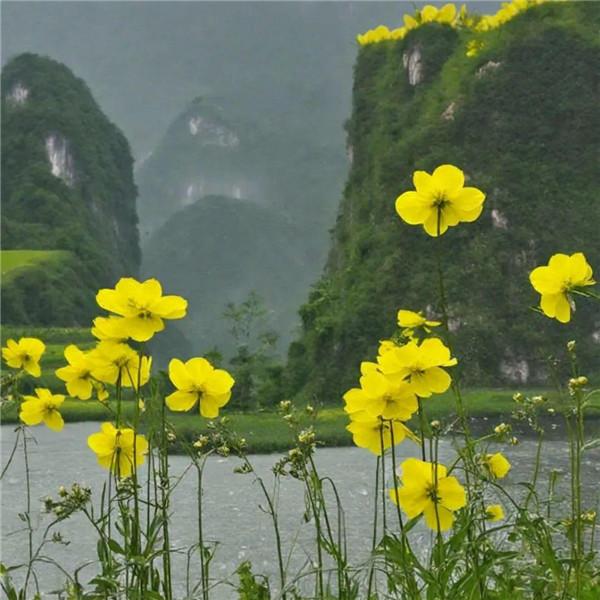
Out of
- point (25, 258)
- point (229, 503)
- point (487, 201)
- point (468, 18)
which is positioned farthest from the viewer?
point (25, 258)

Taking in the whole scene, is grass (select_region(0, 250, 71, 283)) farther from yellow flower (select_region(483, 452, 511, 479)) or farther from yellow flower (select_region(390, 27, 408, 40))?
yellow flower (select_region(483, 452, 511, 479))

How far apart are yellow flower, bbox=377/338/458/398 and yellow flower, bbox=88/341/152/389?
13.8 inches

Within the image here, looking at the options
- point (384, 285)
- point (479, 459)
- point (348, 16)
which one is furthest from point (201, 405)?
point (348, 16)

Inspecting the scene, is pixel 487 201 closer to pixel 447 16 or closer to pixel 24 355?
pixel 447 16

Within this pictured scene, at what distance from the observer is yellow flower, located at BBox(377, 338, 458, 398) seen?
1140 millimetres

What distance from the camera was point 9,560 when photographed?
656 cm

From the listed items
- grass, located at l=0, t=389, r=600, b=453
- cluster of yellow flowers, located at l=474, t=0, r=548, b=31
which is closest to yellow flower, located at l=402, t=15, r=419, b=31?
cluster of yellow flowers, located at l=474, t=0, r=548, b=31

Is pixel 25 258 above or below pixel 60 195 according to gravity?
below

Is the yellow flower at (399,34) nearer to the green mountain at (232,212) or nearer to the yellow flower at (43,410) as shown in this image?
the yellow flower at (43,410)

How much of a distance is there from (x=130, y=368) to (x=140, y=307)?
0.36ft

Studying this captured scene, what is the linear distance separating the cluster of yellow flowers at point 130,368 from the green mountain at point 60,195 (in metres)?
41.5

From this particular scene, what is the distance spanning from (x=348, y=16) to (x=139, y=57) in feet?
124

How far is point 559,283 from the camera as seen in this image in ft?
4.13

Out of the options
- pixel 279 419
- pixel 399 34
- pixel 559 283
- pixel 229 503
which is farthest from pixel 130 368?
pixel 399 34
